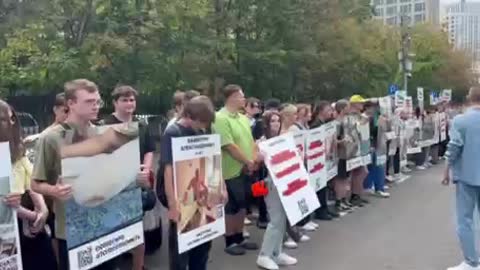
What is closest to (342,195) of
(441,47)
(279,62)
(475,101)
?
(475,101)

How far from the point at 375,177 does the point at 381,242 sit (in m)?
4.50

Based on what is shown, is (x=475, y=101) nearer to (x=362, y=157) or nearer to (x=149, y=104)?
(x=362, y=157)

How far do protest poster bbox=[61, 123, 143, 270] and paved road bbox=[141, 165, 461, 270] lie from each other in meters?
2.63

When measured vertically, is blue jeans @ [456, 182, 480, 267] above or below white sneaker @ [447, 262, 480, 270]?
above

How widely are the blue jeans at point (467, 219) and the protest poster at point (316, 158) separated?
98.6 inches

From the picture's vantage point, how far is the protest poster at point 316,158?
9477 mm

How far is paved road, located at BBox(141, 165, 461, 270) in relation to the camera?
7836mm

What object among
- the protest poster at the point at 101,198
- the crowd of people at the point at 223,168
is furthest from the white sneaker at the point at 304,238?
the protest poster at the point at 101,198

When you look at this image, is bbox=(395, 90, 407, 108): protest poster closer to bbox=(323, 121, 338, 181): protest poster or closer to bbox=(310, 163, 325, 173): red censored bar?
bbox=(323, 121, 338, 181): protest poster

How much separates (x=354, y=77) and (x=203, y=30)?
1258 centimetres

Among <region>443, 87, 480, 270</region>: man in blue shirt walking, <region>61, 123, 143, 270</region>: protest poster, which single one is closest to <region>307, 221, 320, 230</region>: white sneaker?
<region>443, 87, 480, 270</region>: man in blue shirt walking

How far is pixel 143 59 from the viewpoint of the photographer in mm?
18297

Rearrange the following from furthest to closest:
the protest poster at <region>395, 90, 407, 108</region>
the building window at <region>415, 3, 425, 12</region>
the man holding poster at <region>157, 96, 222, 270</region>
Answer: the building window at <region>415, 3, 425, 12</region>
the protest poster at <region>395, 90, 407, 108</region>
the man holding poster at <region>157, 96, 222, 270</region>

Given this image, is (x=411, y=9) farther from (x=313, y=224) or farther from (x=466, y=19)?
(x=313, y=224)
